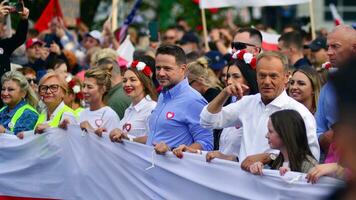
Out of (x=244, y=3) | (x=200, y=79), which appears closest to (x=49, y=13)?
(x=244, y=3)

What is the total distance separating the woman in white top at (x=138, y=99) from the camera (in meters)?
8.17

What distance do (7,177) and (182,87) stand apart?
2343mm

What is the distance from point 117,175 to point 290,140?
7.49ft

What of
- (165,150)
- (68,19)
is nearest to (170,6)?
(68,19)

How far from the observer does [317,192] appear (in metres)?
4.88

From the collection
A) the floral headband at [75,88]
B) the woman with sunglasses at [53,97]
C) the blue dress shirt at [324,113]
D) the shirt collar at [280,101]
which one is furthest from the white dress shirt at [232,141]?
the floral headband at [75,88]

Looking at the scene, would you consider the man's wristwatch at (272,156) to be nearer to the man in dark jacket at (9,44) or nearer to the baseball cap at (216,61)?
the man in dark jacket at (9,44)

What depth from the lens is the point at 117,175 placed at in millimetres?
7316

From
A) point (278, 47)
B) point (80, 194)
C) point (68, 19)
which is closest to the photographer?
point (80, 194)

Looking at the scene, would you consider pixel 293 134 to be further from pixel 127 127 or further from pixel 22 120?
pixel 22 120

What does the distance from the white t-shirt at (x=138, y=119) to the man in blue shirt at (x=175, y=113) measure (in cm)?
73

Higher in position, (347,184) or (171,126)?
(347,184)

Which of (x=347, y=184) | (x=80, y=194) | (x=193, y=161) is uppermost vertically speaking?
(x=347, y=184)

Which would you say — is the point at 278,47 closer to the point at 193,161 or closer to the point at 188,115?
the point at 188,115
